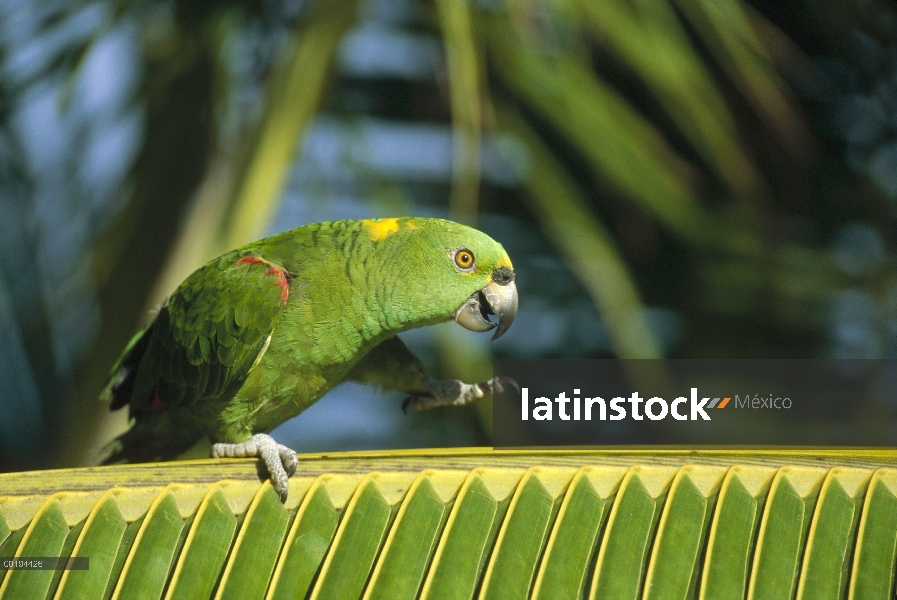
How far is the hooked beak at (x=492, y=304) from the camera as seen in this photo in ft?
3.69

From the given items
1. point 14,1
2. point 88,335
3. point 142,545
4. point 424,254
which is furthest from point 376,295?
point 14,1

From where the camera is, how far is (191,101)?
64.5 inches

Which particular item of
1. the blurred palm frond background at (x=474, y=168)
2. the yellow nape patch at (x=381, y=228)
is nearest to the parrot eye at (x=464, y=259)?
the yellow nape patch at (x=381, y=228)

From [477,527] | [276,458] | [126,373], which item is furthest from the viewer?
[126,373]

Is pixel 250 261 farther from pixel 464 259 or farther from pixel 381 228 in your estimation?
pixel 464 259

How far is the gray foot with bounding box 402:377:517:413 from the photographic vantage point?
1.16m

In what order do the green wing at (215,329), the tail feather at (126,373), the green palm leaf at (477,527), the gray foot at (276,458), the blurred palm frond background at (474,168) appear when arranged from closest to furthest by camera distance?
1. the green palm leaf at (477,527)
2. the gray foot at (276,458)
3. the green wing at (215,329)
4. the tail feather at (126,373)
5. the blurred palm frond background at (474,168)

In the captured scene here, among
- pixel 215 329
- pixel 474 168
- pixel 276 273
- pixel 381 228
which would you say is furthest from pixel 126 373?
pixel 474 168

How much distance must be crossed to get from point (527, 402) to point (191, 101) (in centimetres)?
114

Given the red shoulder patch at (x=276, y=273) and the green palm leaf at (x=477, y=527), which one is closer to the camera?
the green palm leaf at (x=477, y=527)

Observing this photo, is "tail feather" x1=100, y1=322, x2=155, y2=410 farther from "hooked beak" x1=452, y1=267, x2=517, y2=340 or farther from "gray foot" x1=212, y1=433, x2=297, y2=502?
"hooked beak" x1=452, y1=267, x2=517, y2=340

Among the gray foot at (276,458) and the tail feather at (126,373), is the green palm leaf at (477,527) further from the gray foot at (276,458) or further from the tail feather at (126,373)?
the tail feather at (126,373)

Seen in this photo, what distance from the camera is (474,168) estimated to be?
1.47 m

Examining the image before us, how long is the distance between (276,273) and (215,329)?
0.43ft
